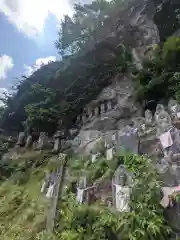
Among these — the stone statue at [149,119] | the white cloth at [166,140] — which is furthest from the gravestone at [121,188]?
the stone statue at [149,119]

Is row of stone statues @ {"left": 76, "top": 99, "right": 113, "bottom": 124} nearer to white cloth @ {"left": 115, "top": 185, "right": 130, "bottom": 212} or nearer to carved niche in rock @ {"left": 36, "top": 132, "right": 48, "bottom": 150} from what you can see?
carved niche in rock @ {"left": 36, "top": 132, "right": 48, "bottom": 150}

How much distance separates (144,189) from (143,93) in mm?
4696

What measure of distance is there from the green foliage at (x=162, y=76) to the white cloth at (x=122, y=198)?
410cm

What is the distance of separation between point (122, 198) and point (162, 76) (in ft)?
15.8

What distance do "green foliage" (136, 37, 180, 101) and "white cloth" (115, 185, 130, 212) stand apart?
4.10 metres

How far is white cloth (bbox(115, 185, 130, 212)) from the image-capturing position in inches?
165

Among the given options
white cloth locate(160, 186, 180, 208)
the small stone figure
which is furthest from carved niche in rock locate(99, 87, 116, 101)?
A: white cloth locate(160, 186, 180, 208)

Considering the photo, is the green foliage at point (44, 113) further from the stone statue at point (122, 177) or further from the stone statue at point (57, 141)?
the stone statue at point (122, 177)

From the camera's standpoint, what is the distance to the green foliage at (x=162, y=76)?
25.6ft

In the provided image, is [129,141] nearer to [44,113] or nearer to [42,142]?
[42,142]

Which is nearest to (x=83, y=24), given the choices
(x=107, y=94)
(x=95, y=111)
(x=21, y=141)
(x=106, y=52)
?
(x=106, y=52)

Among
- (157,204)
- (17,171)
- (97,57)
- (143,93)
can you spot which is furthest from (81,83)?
(157,204)

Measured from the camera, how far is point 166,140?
537 centimetres

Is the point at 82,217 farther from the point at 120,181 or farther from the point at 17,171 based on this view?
the point at 17,171
